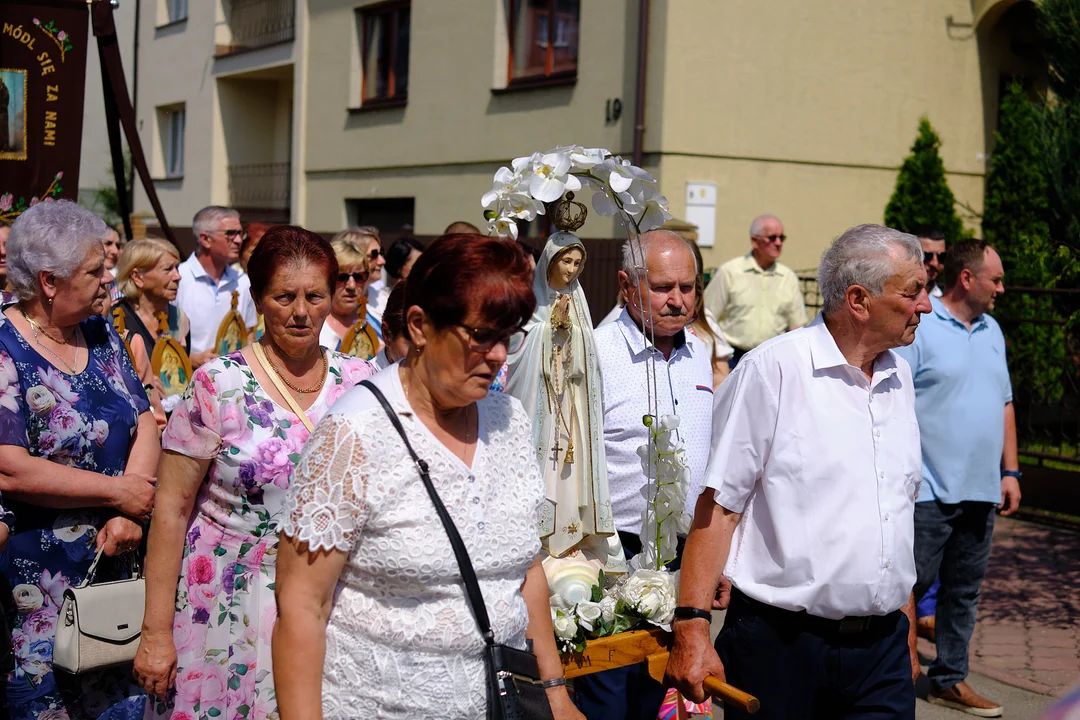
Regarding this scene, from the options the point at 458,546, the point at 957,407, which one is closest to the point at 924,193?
the point at 957,407

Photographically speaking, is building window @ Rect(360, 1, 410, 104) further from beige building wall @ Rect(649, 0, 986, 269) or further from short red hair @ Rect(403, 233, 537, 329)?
short red hair @ Rect(403, 233, 537, 329)

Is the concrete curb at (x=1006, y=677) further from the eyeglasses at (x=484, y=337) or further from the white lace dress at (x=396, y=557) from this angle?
the eyeglasses at (x=484, y=337)

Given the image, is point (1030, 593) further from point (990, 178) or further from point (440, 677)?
point (990, 178)

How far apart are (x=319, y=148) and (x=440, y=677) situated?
18.3 meters

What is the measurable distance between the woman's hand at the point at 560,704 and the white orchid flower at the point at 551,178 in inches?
67.1

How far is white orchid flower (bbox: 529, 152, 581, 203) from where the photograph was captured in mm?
3959

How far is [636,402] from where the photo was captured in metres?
4.60

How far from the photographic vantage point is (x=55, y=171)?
6270mm

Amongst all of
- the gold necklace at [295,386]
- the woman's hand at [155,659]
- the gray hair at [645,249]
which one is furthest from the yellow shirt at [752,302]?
the woman's hand at [155,659]

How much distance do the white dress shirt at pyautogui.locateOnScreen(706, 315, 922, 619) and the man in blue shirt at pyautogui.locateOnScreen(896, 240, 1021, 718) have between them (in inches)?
92.5

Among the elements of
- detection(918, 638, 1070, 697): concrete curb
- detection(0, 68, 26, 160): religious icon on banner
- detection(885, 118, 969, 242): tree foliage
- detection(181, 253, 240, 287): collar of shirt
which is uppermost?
detection(885, 118, 969, 242): tree foliage

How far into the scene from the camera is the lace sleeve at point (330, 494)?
2.40 m

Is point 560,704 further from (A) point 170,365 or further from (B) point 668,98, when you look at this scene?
(B) point 668,98

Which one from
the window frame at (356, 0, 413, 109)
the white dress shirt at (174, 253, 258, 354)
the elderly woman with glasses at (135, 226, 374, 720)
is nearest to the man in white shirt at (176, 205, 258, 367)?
the white dress shirt at (174, 253, 258, 354)
